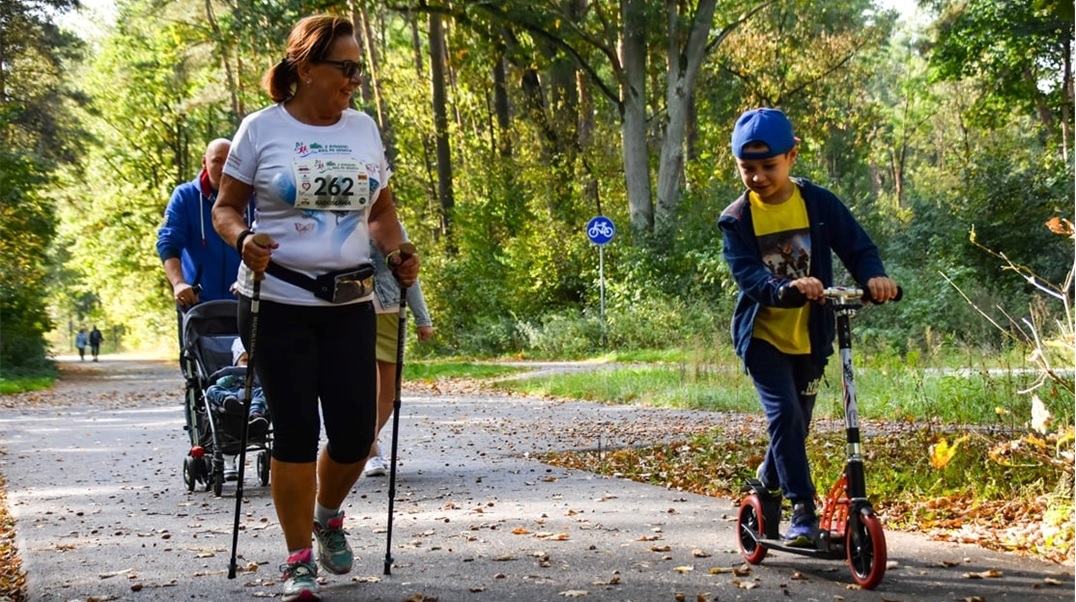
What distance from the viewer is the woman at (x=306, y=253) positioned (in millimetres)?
5035

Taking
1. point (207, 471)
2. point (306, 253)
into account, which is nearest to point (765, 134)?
point (306, 253)

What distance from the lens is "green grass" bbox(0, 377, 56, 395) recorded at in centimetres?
2929

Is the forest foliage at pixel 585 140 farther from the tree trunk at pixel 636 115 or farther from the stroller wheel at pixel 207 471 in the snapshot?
the stroller wheel at pixel 207 471

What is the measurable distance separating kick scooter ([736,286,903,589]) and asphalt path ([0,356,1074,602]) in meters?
0.12

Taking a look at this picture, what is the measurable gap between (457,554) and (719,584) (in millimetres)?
1376

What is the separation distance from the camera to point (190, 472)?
900cm

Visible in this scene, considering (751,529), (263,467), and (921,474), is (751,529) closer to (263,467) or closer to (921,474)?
(921,474)

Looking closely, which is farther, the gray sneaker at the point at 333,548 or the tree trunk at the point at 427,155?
the tree trunk at the point at 427,155

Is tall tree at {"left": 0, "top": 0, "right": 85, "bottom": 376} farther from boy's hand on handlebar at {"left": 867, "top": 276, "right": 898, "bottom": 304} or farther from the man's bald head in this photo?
boy's hand on handlebar at {"left": 867, "top": 276, "right": 898, "bottom": 304}

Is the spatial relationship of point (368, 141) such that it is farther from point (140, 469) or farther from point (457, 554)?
point (140, 469)

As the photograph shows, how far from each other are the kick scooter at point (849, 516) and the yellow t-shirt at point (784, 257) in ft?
0.67

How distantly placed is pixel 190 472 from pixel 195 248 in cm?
151

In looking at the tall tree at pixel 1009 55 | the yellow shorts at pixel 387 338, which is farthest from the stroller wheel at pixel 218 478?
the tall tree at pixel 1009 55

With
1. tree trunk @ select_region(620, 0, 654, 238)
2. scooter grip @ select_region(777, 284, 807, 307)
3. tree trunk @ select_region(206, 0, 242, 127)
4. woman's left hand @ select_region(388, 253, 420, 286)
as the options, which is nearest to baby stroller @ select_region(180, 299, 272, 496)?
woman's left hand @ select_region(388, 253, 420, 286)
